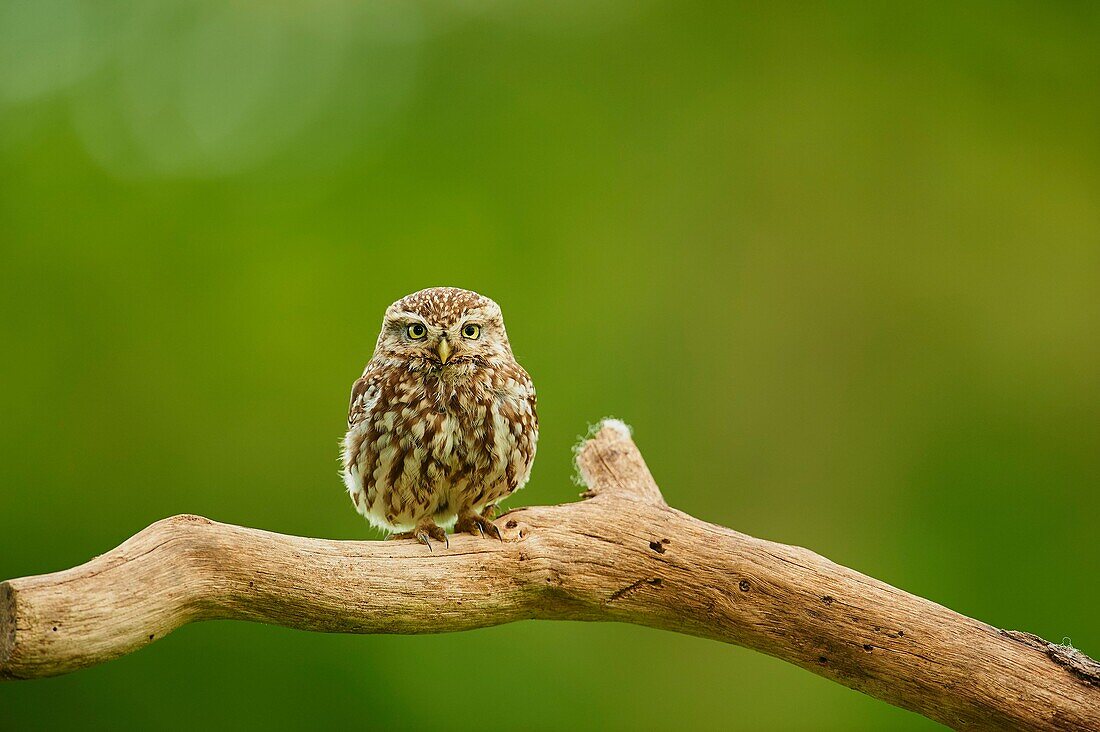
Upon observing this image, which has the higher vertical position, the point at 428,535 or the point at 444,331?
the point at 444,331

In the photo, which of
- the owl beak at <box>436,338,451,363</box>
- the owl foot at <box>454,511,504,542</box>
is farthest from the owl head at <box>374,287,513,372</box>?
the owl foot at <box>454,511,504,542</box>

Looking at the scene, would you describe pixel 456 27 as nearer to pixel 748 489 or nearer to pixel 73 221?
pixel 73 221

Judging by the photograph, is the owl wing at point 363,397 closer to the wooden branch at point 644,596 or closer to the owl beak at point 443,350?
the owl beak at point 443,350

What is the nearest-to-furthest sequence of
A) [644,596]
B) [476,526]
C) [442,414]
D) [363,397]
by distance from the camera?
[644,596] → [476,526] → [442,414] → [363,397]

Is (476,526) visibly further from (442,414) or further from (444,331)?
(444,331)

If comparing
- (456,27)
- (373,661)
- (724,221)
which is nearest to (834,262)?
(724,221)

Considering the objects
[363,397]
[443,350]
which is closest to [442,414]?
[443,350]

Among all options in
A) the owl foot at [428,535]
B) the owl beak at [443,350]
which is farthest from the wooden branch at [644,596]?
the owl beak at [443,350]
